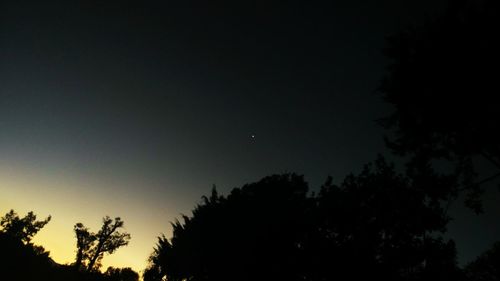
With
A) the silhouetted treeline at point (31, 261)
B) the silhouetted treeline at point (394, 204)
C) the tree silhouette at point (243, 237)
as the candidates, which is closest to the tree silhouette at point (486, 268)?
the silhouetted treeline at point (394, 204)

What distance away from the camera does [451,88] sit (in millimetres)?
12812

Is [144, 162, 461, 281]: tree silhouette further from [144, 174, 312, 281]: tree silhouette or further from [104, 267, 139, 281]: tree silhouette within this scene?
[104, 267, 139, 281]: tree silhouette

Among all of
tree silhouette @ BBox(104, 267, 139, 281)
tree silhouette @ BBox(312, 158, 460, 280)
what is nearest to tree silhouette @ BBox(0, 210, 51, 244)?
tree silhouette @ BBox(104, 267, 139, 281)

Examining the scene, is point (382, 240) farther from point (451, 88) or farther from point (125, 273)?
point (125, 273)

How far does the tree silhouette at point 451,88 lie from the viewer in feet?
39.7

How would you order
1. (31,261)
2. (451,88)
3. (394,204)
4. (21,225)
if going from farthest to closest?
(21,225), (31,261), (394,204), (451,88)

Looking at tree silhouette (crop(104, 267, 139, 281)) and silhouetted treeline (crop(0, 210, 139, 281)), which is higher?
tree silhouette (crop(104, 267, 139, 281))

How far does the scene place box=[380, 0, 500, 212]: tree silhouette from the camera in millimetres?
12094

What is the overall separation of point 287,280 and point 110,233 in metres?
46.6

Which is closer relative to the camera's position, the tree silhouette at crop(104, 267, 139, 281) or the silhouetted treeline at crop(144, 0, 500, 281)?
the silhouetted treeline at crop(144, 0, 500, 281)

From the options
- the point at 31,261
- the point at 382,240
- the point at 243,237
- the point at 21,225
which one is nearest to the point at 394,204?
the point at 382,240

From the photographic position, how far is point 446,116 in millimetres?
13711

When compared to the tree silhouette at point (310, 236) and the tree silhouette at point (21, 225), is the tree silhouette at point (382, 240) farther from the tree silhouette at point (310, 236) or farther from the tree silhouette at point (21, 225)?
the tree silhouette at point (21, 225)

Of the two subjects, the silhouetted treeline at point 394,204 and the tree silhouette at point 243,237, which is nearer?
the silhouetted treeline at point 394,204
